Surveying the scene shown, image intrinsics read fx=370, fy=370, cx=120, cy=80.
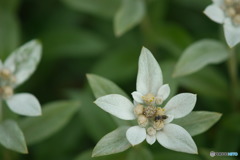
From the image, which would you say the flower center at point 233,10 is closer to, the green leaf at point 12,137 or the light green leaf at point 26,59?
the light green leaf at point 26,59

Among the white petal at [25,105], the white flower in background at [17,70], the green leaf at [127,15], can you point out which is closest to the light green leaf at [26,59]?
the white flower in background at [17,70]

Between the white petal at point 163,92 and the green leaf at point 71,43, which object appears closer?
the white petal at point 163,92

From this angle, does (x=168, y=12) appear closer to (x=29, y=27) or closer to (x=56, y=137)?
(x=29, y=27)

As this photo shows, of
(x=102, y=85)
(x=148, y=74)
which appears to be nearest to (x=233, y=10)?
(x=148, y=74)

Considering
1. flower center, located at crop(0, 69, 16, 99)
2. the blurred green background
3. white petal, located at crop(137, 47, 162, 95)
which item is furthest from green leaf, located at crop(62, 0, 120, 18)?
white petal, located at crop(137, 47, 162, 95)

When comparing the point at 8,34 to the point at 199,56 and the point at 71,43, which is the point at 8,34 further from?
the point at 199,56

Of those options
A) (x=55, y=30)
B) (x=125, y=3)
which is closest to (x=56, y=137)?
(x=55, y=30)

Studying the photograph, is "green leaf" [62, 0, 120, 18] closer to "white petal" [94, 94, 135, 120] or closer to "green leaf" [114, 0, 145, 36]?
"green leaf" [114, 0, 145, 36]
